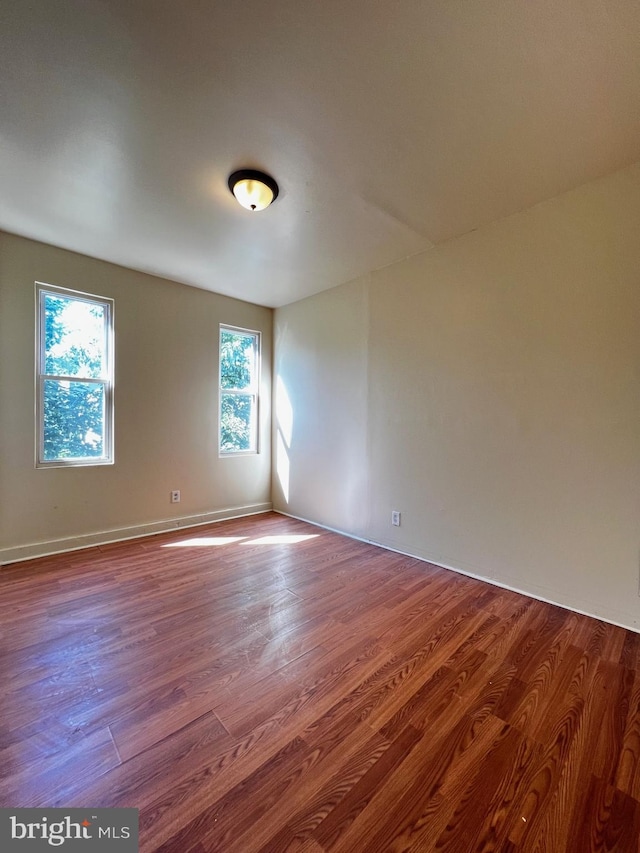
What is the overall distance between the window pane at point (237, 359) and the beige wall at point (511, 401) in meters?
1.28

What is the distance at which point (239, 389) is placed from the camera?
4203 mm

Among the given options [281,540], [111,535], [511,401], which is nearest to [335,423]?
[281,540]

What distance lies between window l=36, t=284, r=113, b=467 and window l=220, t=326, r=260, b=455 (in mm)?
1183

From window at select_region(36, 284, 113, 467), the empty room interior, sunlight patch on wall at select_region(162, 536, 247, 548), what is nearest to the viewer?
the empty room interior

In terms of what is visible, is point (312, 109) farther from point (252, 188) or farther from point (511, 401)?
point (511, 401)

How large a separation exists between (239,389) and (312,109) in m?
2.97

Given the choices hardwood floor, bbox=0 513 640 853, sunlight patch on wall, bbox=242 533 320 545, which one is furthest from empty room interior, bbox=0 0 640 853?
sunlight patch on wall, bbox=242 533 320 545

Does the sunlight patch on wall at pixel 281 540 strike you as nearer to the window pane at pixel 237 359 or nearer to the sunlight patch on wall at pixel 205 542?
the sunlight patch on wall at pixel 205 542

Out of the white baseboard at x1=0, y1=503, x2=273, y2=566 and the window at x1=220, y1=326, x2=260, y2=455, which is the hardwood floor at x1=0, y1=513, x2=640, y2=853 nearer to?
the white baseboard at x1=0, y1=503, x2=273, y2=566

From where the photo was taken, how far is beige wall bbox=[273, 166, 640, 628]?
199 cm

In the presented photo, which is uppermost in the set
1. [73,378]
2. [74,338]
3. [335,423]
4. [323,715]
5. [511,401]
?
[74,338]

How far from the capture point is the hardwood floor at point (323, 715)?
Result: 1.00 meters

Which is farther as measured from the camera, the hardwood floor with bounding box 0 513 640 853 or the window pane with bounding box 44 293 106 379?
the window pane with bounding box 44 293 106 379

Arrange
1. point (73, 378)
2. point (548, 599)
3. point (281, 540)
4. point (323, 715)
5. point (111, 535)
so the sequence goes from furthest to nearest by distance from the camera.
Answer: point (281, 540) < point (111, 535) < point (73, 378) < point (548, 599) < point (323, 715)
